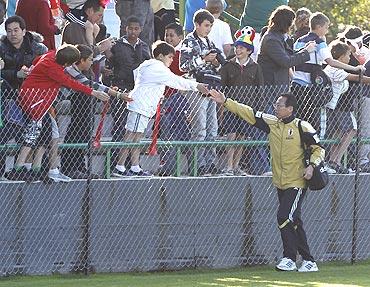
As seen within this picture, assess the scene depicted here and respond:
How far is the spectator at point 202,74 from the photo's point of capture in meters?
16.2

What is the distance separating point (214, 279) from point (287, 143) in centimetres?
188

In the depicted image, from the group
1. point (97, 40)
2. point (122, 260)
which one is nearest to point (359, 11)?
point (97, 40)

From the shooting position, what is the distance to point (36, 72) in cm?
1538

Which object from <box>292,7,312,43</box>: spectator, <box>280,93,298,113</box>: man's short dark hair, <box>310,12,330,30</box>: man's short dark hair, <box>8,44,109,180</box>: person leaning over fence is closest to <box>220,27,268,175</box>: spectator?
<box>280,93,298,113</box>: man's short dark hair

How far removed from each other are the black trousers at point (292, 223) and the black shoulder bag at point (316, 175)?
0.20 m

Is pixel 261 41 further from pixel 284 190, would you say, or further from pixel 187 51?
pixel 284 190

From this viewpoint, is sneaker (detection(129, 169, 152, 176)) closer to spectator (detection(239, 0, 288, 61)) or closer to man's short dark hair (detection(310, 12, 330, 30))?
man's short dark hair (detection(310, 12, 330, 30))

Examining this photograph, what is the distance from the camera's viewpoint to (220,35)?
17703 millimetres

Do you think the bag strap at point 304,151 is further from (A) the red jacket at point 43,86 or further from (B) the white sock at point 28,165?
(B) the white sock at point 28,165

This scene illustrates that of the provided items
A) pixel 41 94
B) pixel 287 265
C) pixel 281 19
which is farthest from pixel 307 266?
pixel 41 94

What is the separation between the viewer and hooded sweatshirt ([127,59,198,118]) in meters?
15.8

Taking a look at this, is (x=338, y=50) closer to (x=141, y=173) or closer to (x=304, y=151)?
(x=304, y=151)

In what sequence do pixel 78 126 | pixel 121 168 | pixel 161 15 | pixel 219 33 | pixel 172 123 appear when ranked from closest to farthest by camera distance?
pixel 78 126 → pixel 121 168 → pixel 172 123 → pixel 219 33 → pixel 161 15

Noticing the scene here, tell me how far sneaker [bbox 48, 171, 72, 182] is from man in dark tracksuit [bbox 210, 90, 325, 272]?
2116mm
